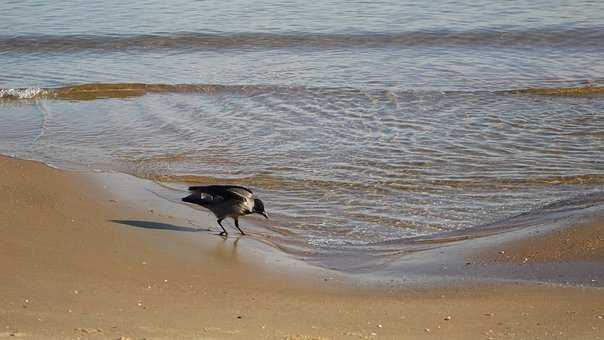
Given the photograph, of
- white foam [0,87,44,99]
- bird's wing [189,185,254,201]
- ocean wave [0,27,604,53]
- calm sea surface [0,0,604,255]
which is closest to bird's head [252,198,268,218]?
bird's wing [189,185,254,201]

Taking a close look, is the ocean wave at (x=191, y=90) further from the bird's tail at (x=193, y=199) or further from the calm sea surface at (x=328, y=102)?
the bird's tail at (x=193, y=199)

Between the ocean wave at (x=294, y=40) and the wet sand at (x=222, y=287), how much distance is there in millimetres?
10230

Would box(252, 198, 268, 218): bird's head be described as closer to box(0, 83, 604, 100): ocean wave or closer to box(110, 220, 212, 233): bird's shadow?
box(110, 220, 212, 233): bird's shadow

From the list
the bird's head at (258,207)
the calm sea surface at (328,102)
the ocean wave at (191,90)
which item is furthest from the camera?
the ocean wave at (191,90)

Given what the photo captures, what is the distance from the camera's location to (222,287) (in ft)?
19.5

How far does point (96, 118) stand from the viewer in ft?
39.6

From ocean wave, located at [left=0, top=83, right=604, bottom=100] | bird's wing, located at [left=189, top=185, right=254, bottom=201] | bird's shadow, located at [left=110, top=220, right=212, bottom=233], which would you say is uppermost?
bird's wing, located at [left=189, top=185, right=254, bottom=201]

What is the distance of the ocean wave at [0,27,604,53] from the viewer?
58.1ft

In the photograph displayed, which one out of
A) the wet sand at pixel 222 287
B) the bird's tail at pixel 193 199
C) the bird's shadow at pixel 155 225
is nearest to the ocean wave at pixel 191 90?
the wet sand at pixel 222 287

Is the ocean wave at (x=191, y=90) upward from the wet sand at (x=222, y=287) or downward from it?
downward

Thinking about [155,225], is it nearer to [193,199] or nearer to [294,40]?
[193,199]

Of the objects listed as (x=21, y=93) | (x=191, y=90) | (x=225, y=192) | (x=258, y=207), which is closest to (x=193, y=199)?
(x=225, y=192)

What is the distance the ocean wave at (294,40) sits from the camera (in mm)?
17703

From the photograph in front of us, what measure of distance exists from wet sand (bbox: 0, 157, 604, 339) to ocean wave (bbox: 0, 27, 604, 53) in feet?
33.6
